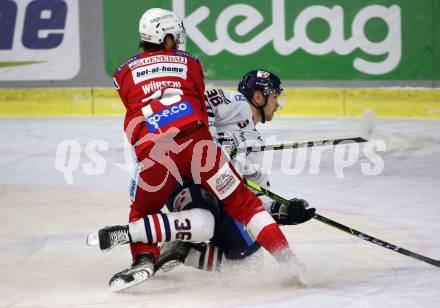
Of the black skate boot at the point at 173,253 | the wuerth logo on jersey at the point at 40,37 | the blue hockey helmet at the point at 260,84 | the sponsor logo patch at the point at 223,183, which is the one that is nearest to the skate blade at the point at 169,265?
the black skate boot at the point at 173,253

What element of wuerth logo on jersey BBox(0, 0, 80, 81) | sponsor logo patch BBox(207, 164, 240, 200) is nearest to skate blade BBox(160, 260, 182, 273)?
sponsor logo patch BBox(207, 164, 240, 200)

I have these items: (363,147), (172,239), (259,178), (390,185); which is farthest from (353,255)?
(363,147)

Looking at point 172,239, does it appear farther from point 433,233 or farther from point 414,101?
point 414,101

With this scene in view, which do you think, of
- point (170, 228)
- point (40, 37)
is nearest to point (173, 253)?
point (170, 228)

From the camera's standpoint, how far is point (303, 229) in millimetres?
5539

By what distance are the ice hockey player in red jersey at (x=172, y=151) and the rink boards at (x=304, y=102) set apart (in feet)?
19.1

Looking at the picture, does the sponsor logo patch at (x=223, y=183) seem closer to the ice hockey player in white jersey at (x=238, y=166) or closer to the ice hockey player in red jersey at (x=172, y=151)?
the ice hockey player in red jersey at (x=172, y=151)

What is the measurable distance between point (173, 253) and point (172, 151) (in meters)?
0.51

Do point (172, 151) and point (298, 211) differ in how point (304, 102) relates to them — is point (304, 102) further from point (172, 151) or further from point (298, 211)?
point (172, 151)

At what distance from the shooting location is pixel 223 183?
4207mm

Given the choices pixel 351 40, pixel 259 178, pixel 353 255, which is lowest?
pixel 353 255

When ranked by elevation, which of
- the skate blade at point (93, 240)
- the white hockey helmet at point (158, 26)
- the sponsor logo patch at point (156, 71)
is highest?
the white hockey helmet at point (158, 26)

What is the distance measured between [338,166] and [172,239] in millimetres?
3566

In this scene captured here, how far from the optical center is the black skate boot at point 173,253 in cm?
445
